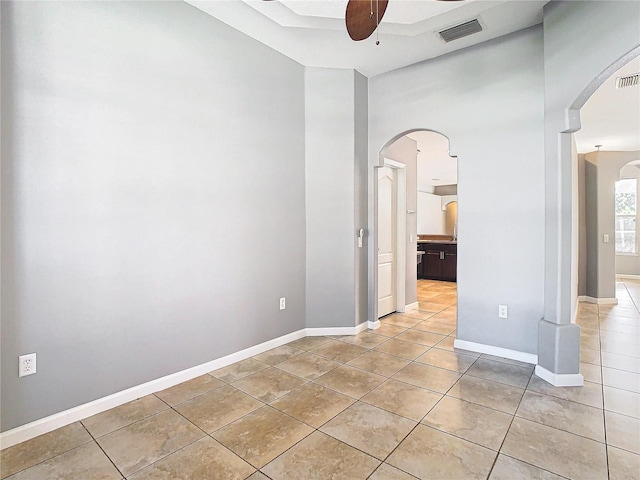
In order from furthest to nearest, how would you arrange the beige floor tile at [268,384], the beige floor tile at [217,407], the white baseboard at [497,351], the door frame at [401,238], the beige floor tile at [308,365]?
the door frame at [401,238] < the white baseboard at [497,351] < the beige floor tile at [308,365] < the beige floor tile at [268,384] < the beige floor tile at [217,407]

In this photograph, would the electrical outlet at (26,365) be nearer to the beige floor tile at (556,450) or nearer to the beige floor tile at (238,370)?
the beige floor tile at (238,370)

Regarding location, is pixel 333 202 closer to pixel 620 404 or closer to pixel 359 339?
pixel 359 339

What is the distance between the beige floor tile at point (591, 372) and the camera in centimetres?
277

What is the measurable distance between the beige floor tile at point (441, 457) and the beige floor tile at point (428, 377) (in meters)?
0.66

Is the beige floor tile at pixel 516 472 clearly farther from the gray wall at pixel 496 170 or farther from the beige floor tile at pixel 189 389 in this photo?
the beige floor tile at pixel 189 389

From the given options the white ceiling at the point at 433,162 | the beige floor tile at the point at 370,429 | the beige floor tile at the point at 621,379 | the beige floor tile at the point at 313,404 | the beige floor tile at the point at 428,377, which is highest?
the white ceiling at the point at 433,162

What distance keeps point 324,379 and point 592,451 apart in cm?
175

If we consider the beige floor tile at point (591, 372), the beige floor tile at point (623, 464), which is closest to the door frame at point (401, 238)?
the beige floor tile at point (591, 372)

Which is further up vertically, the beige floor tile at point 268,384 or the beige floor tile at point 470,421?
the beige floor tile at point 268,384

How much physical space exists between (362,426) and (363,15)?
2.41m

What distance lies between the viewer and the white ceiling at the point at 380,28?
2766mm

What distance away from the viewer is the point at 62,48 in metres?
2.10

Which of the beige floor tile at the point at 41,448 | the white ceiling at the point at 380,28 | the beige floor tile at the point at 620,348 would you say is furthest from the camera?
the beige floor tile at the point at 620,348

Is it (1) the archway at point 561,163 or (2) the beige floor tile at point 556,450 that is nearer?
(2) the beige floor tile at point 556,450
